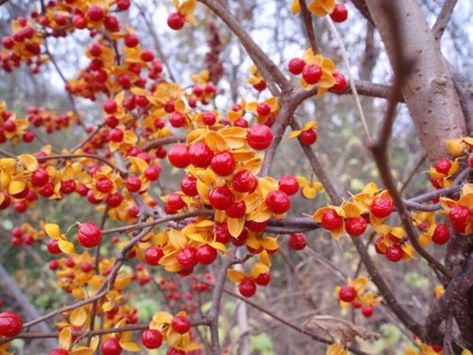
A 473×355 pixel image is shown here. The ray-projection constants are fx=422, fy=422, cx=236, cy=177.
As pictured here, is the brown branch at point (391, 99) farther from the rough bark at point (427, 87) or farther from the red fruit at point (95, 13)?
the red fruit at point (95, 13)

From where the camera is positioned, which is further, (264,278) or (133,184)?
(133,184)

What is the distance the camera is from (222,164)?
0.66 meters

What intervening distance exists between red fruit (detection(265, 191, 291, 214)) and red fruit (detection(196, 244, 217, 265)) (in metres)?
0.13

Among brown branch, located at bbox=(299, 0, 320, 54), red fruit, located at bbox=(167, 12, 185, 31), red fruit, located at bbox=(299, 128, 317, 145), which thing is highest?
red fruit, located at bbox=(167, 12, 185, 31)

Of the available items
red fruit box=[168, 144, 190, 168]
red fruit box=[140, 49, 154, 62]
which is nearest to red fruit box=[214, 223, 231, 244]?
red fruit box=[168, 144, 190, 168]

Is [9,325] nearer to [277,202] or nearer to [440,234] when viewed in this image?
[277,202]

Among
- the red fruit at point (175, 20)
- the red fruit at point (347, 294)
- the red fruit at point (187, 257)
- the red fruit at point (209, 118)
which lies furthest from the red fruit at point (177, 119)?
the red fruit at point (347, 294)

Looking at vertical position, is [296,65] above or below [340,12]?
below

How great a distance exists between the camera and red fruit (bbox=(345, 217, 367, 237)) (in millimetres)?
743

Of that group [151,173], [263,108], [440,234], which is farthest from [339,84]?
[151,173]

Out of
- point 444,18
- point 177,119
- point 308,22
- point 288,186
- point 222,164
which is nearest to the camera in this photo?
point 222,164

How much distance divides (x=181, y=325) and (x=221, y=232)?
0.81 ft

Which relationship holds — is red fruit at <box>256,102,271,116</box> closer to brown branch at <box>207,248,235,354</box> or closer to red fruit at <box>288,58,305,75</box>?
red fruit at <box>288,58,305,75</box>

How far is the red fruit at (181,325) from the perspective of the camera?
856 mm
